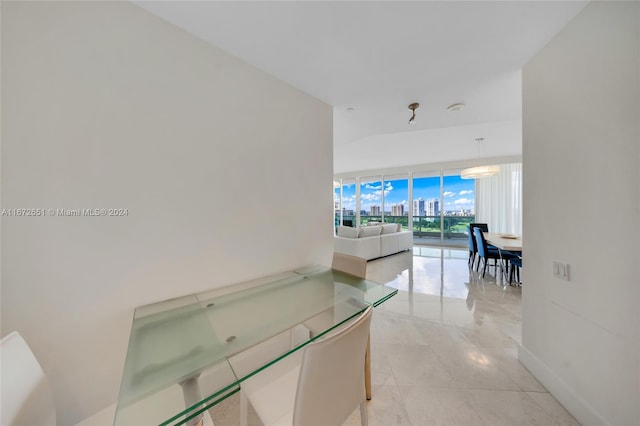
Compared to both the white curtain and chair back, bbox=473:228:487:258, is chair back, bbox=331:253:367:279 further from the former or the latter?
the white curtain

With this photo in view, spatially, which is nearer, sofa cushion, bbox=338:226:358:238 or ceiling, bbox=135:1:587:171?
ceiling, bbox=135:1:587:171

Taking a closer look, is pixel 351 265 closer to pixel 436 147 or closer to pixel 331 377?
pixel 331 377

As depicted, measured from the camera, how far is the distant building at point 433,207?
705cm

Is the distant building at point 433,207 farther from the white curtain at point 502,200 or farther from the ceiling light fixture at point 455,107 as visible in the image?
the ceiling light fixture at point 455,107

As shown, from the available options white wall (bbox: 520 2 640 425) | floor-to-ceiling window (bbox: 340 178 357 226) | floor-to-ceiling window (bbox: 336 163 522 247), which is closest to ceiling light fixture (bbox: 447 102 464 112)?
white wall (bbox: 520 2 640 425)

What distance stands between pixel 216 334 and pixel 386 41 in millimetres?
2093

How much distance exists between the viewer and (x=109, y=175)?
110cm

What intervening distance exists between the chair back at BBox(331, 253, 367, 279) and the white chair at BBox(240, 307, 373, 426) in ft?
2.70

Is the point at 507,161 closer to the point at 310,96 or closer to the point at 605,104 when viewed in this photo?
the point at 605,104

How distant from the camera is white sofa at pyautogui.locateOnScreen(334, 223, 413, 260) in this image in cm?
460

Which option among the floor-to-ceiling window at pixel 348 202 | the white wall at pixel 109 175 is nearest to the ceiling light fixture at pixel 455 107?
the white wall at pixel 109 175

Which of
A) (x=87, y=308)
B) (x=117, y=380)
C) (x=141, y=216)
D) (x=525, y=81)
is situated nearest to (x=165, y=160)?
(x=141, y=216)

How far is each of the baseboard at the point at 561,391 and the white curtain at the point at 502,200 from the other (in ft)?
19.1

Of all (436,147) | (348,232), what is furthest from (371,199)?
(348,232)
